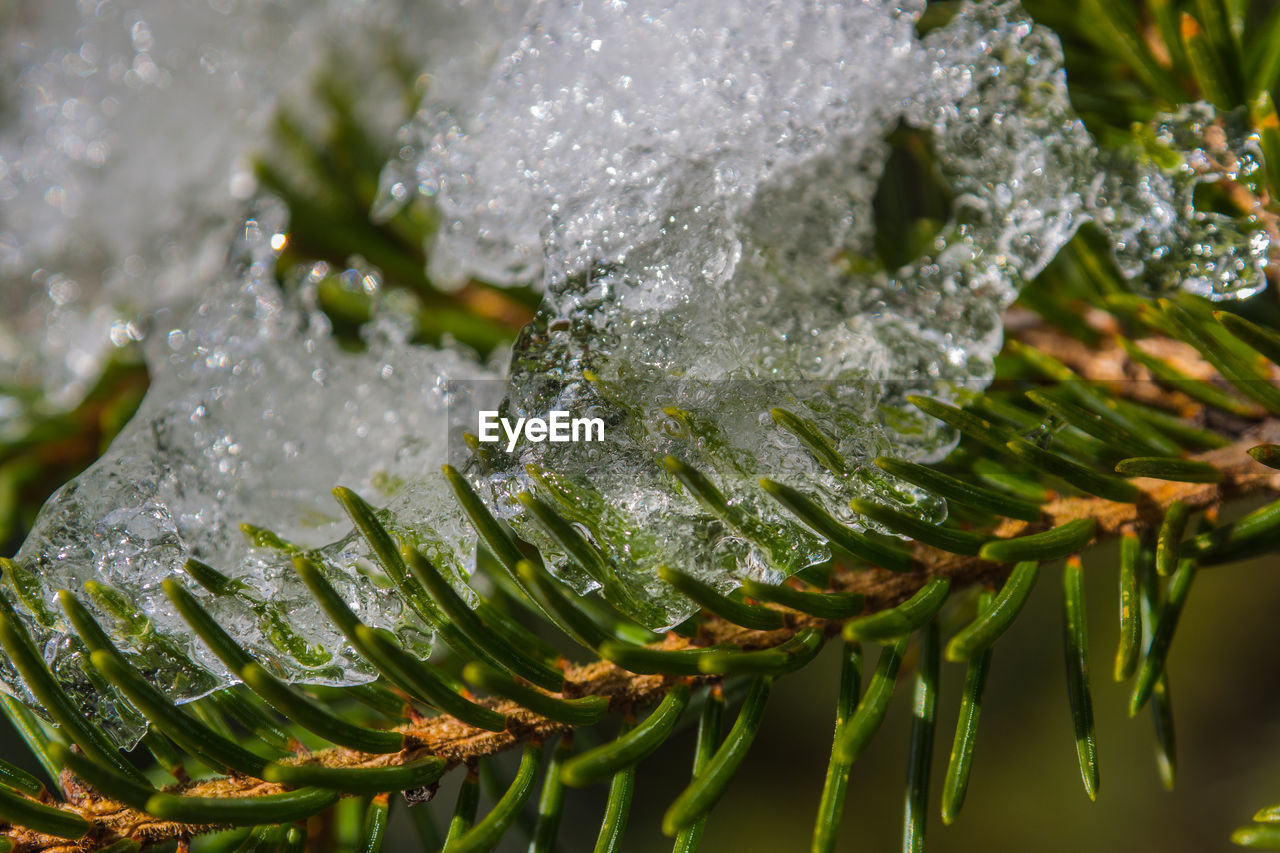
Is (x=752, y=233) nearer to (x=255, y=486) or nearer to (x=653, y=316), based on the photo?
(x=653, y=316)

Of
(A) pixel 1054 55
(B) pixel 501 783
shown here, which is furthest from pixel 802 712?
(A) pixel 1054 55

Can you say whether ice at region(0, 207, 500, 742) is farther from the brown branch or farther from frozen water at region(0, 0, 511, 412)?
frozen water at region(0, 0, 511, 412)

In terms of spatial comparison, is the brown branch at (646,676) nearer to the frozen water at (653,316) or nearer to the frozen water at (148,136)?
the frozen water at (653,316)

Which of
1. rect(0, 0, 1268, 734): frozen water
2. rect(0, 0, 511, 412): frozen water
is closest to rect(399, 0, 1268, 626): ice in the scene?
rect(0, 0, 1268, 734): frozen water

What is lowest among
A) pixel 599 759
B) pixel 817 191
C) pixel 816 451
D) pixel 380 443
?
pixel 599 759

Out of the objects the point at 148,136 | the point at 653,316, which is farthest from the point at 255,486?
the point at 148,136

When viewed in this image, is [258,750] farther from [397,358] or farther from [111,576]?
[397,358]
